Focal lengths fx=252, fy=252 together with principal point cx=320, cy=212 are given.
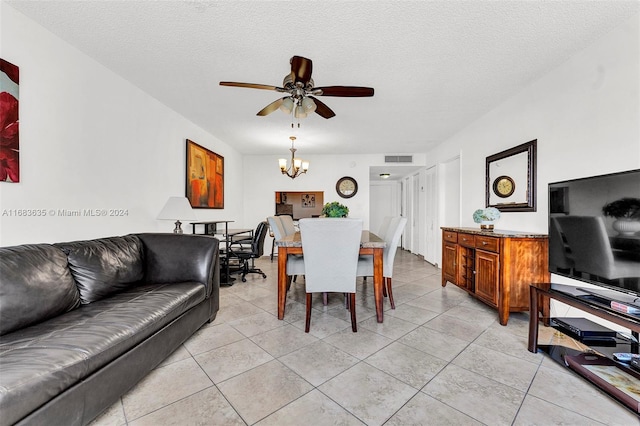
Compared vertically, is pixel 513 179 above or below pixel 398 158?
below

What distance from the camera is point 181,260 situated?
7.36 ft

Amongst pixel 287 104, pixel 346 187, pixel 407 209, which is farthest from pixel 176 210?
pixel 407 209

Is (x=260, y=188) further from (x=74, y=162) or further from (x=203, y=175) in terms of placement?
(x=74, y=162)

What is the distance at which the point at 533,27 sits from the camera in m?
1.81

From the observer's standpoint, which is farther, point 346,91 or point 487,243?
point 487,243

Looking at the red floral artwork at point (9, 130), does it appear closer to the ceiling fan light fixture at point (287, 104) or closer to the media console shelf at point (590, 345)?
the ceiling fan light fixture at point (287, 104)

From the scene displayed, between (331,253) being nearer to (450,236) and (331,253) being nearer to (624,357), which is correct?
(624,357)

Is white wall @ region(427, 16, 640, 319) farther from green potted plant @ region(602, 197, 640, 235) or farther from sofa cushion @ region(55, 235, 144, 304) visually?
sofa cushion @ region(55, 235, 144, 304)

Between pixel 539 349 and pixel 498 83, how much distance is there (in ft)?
8.13

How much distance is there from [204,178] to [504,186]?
424 cm

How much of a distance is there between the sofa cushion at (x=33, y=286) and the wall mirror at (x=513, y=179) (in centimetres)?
392

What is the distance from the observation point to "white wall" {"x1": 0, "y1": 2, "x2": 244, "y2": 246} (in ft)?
5.75

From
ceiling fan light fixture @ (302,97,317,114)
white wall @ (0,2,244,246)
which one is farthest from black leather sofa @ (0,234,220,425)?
ceiling fan light fixture @ (302,97,317,114)

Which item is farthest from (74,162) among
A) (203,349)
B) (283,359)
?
(283,359)
